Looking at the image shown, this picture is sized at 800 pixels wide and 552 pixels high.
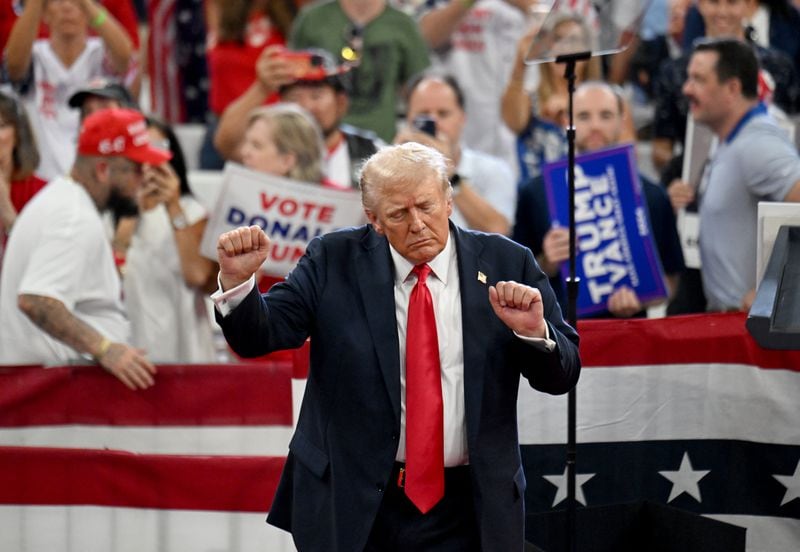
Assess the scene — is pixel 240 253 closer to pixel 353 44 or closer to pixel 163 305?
pixel 163 305

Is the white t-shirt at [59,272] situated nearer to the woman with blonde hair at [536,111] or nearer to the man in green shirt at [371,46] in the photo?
the man in green shirt at [371,46]

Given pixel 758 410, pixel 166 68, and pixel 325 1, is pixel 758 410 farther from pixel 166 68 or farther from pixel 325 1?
pixel 166 68

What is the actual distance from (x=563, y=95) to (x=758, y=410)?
11.3ft

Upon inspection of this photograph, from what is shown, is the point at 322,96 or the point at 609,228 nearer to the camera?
the point at 609,228

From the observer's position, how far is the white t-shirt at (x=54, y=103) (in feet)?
28.9

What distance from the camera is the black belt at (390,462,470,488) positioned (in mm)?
4028

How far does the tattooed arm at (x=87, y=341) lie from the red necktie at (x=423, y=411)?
1.96 meters

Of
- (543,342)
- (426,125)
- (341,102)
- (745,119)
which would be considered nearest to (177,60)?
(341,102)

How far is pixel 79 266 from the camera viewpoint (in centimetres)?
613

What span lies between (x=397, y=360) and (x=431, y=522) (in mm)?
476

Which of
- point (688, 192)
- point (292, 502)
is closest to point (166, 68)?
point (688, 192)

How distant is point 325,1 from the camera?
9250 millimetres

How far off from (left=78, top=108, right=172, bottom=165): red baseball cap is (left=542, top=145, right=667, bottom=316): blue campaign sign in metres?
1.91

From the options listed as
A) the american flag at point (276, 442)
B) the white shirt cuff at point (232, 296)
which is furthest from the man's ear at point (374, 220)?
the american flag at point (276, 442)
